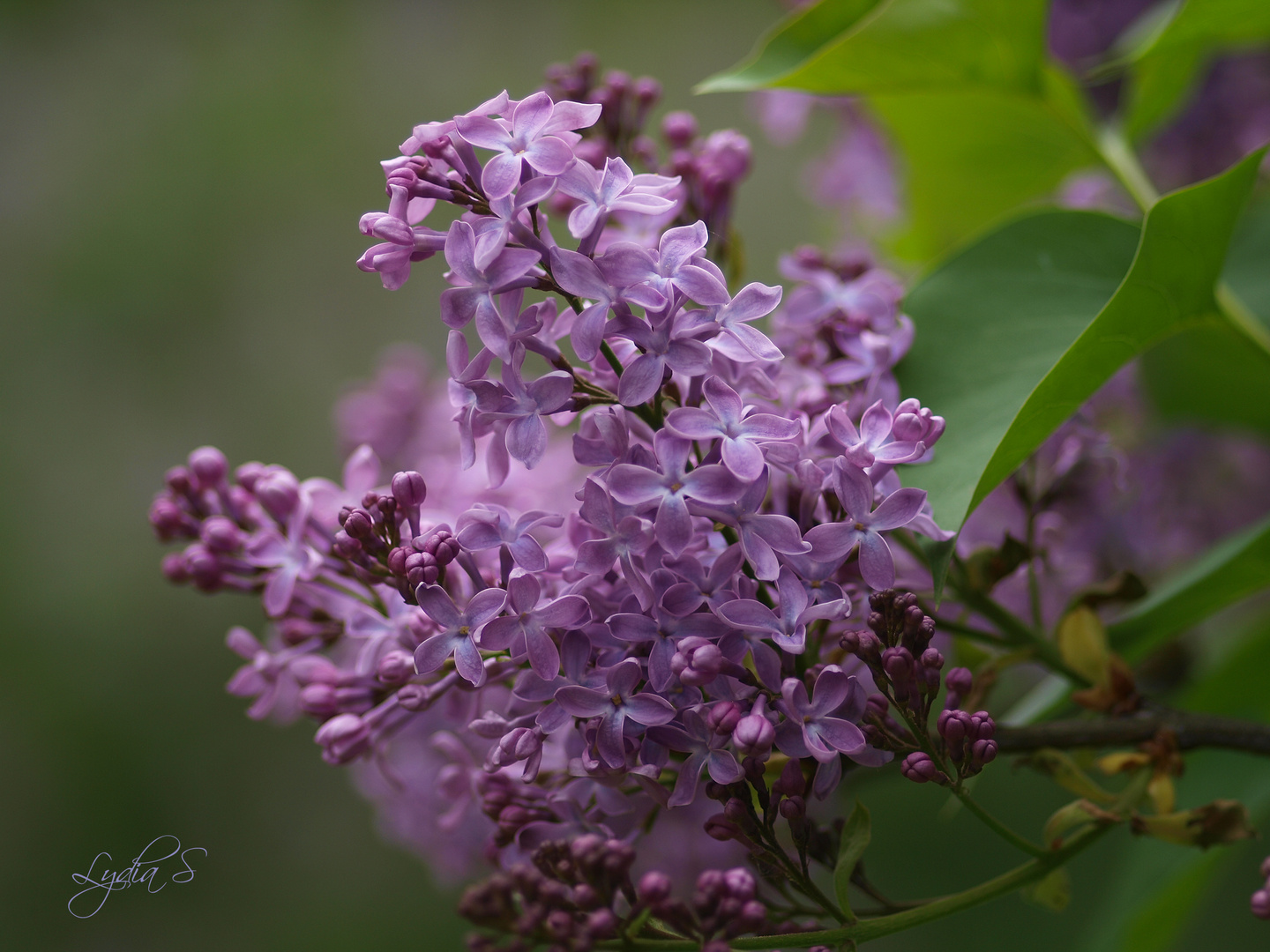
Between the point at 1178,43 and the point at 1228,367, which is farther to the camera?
the point at 1228,367

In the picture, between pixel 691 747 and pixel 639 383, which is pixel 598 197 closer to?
pixel 639 383

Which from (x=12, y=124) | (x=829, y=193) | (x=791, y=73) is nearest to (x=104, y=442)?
(x=12, y=124)

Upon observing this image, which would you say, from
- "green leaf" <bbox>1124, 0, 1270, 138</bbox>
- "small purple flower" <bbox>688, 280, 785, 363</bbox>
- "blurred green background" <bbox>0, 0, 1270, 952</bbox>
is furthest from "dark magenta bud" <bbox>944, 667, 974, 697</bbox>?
"blurred green background" <bbox>0, 0, 1270, 952</bbox>

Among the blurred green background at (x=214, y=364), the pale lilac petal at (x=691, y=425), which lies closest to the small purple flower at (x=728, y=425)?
the pale lilac petal at (x=691, y=425)

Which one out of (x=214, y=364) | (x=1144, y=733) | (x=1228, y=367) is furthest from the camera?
(x=214, y=364)

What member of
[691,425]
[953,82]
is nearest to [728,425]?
[691,425]

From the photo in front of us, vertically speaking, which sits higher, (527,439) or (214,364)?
(527,439)

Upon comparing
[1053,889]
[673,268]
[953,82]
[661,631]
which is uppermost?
[953,82]

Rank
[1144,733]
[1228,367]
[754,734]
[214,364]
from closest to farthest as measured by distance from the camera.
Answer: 1. [754,734]
2. [1144,733]
3. [1228,367]
4. [214,364]

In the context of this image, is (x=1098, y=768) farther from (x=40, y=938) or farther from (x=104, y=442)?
(x=104, y=442)
